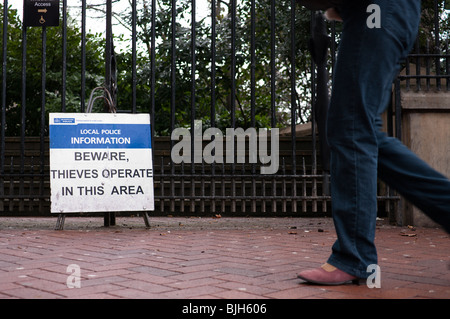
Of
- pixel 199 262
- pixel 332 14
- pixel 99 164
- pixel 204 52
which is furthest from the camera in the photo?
pixel 204 52

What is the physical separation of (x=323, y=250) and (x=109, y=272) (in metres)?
1.60

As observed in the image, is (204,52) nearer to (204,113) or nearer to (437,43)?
(204,113)

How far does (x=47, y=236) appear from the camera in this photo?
4324 mm

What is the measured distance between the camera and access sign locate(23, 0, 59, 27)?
5.02 meters

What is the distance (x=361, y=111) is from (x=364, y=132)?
0.31 feet

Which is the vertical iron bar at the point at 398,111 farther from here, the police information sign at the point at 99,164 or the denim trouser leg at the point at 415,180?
the denim trouser leg at the point at 415,180

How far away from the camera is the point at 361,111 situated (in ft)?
7.25

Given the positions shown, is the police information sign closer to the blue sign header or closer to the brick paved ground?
the blue sign header

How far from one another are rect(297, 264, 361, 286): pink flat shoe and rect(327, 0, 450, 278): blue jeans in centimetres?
3

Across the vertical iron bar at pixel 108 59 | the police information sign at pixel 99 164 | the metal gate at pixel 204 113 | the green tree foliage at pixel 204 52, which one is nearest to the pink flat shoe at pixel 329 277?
the metal gate at pixel 204 113

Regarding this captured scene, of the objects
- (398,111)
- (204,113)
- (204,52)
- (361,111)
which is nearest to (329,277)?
(361,111)

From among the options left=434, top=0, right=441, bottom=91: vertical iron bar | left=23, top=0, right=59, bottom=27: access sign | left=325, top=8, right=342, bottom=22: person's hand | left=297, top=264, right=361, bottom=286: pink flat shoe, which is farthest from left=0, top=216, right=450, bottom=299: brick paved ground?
left=23, top=0, right=59, bottom=27: access sign

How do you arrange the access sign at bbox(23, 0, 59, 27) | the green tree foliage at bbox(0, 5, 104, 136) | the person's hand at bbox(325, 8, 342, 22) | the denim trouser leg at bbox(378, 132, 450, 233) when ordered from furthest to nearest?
the green tree foliage at bbox(0, 5, 104, 136) → the access sign at bbox(23, 0, 59, 27) → the person's hand at bbox(325, 8, 342, 22) → the denim trouser leg at bbox(378, 132, 450, 233)

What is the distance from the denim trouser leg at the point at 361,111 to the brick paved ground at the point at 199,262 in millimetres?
218
